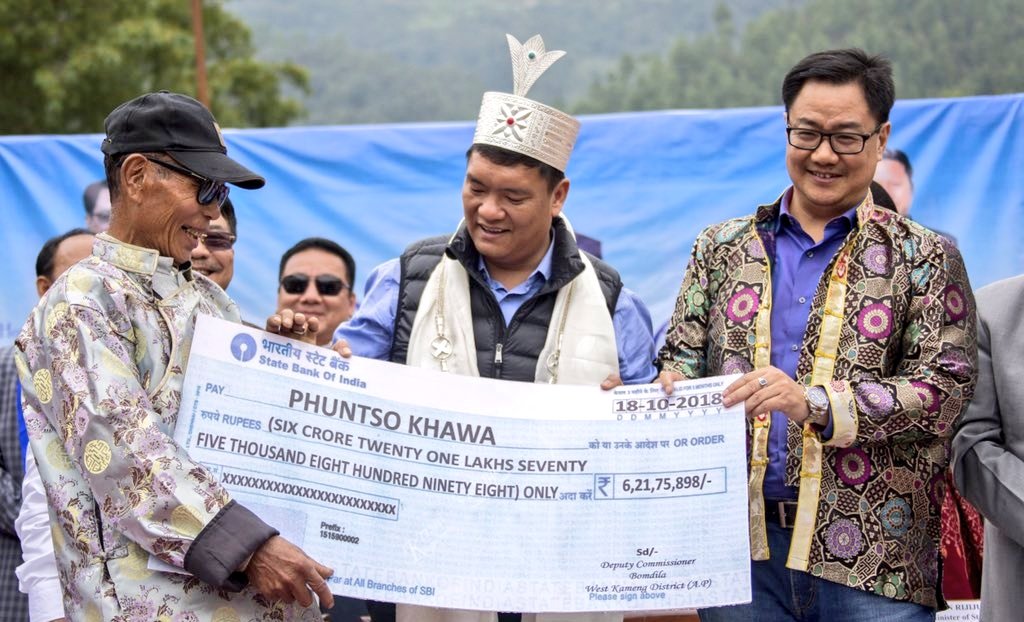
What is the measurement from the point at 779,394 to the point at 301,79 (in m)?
22.3

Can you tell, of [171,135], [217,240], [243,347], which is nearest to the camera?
[171,135]

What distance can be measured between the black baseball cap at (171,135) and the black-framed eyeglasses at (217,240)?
1.86m

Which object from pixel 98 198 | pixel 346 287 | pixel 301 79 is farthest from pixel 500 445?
pixel 301 79

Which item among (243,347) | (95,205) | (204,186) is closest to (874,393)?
(243,347)

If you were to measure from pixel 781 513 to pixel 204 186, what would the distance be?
179 cm

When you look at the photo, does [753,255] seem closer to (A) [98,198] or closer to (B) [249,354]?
(B) [249,354]

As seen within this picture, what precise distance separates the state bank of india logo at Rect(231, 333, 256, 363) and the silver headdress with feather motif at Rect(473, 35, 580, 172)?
0.98 meters

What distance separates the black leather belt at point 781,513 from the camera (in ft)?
10.8

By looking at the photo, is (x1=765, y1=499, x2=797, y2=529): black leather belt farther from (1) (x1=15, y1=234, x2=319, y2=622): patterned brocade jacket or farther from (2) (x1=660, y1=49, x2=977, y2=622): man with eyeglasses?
(1) (x1=15, y1=234, x2=319, y2=622): patterned brocade jacket

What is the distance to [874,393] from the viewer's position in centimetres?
317

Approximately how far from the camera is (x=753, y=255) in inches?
136

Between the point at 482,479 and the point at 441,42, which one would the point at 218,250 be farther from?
the point at 441,42

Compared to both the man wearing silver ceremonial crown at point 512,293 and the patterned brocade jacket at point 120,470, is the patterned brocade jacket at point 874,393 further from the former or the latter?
the patterned brocade jacket at point 120,470

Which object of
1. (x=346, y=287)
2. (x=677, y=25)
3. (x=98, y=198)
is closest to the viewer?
(x=346, y=287)
